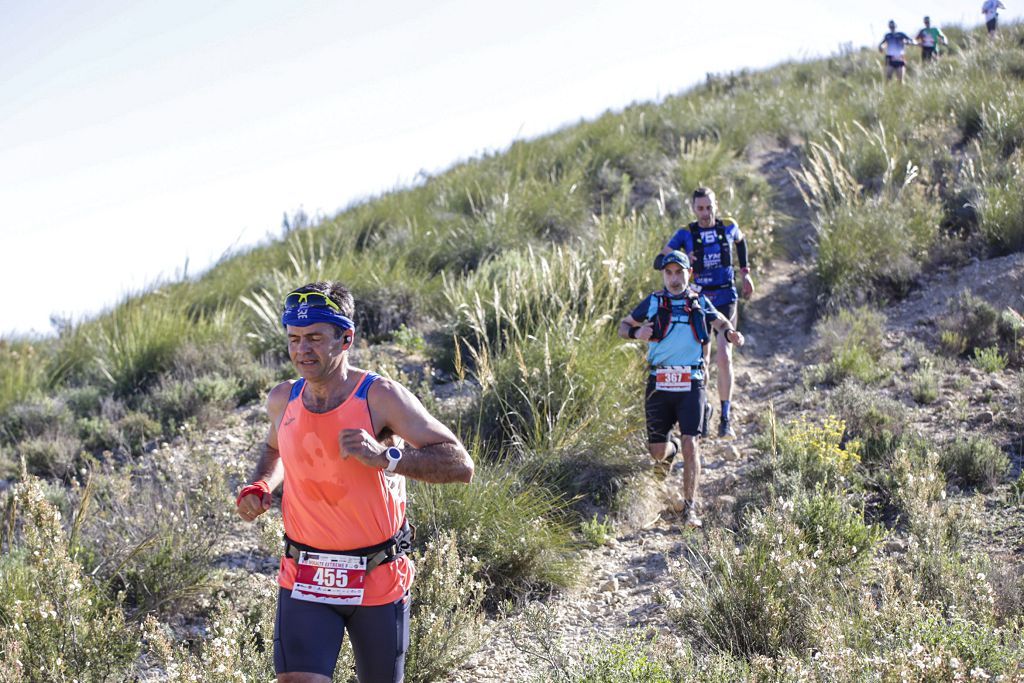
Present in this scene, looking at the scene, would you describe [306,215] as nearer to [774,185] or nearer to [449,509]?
[774,185]

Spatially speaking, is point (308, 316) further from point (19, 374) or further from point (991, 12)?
point (991, 12)

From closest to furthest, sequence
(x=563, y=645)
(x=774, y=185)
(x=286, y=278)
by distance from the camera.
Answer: (x=563, y=645)
(x=286, y=278)
(x=774, y=185)

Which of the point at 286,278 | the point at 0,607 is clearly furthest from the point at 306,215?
the point at 0,607

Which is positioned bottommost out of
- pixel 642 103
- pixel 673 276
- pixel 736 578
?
pixel 736 578

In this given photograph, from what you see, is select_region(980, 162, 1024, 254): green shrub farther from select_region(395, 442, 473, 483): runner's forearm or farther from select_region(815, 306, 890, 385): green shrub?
select_region(395, 442, 473, 483): runner's forearm

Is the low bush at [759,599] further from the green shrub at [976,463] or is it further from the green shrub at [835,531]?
the green shrub at [976,463]

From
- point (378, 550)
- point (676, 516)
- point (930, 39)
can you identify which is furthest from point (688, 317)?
point (930, 39)

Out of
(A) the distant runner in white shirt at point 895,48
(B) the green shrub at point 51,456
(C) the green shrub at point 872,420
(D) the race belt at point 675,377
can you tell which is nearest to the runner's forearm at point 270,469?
(D) the race belt at point 675,377

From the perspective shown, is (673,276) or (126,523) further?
(673,276)

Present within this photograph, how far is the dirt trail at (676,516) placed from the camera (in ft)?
18.3

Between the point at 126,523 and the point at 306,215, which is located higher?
the point at 306,215

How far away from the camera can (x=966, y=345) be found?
9.41 metres

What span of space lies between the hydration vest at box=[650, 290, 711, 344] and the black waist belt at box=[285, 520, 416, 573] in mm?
3857

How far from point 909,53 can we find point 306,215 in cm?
1585
